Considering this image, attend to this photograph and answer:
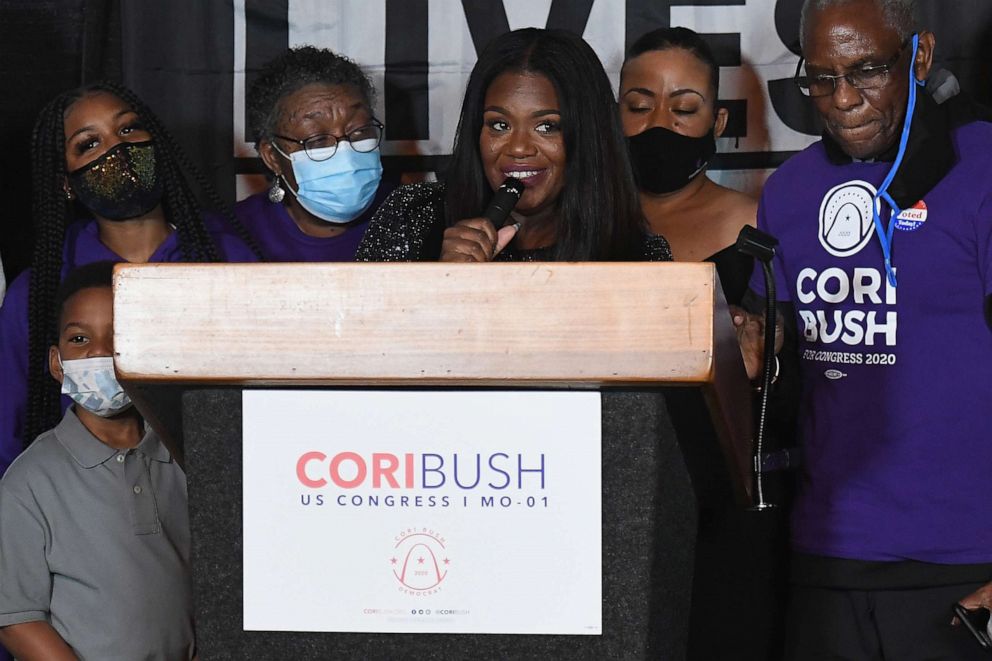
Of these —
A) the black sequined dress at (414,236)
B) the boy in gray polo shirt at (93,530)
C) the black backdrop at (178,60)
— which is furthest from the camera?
the black backdrop at (178,60)

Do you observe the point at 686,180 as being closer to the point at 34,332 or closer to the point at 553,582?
the point at 34,332

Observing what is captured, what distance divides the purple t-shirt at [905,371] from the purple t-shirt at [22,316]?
1.23 metres

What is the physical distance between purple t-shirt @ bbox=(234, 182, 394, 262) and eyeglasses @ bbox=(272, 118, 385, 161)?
118mm

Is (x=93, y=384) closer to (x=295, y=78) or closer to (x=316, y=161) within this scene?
(x=316, y=161)

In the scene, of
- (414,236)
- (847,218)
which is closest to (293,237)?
(414,236)

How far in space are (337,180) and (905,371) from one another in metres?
1.28

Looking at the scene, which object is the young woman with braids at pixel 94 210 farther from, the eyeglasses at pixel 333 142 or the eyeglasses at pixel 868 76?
the eyeglasses at pixel 868 76

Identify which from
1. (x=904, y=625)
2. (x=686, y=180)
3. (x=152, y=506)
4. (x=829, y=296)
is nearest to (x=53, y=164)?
(x=152, y=506)

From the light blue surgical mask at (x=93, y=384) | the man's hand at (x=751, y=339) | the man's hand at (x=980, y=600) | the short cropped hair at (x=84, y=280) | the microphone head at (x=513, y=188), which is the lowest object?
the man's hand at (x=980, y=600)

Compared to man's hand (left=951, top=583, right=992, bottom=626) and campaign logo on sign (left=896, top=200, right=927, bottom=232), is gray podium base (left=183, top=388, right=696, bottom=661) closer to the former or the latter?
man's hand (left=951, top=583, right=992, bottom=626)

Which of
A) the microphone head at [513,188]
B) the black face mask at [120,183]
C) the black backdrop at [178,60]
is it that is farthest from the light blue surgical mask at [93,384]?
the black backdrop at [178,60]

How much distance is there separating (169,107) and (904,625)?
2032 mm

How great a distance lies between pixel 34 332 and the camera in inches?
96.9

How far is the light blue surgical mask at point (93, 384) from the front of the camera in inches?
82.2
